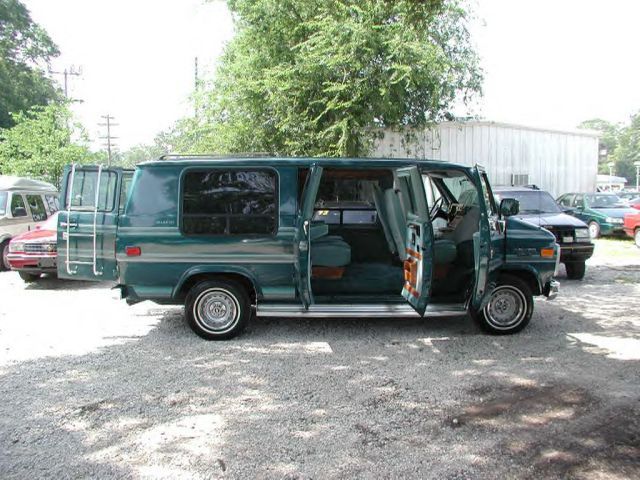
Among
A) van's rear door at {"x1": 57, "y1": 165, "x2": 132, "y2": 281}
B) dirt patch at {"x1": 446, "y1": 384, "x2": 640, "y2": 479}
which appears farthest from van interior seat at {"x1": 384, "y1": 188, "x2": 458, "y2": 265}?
van's rear door at {"x1": 57, "y1": 165, "x2": 132, "y2": 281}

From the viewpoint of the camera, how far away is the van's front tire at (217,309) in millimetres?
6188

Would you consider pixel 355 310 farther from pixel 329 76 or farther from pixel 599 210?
pixel 599 210

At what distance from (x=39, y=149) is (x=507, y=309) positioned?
22226 millimetres

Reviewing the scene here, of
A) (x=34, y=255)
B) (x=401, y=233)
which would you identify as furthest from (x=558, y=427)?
(x=34, y=255)

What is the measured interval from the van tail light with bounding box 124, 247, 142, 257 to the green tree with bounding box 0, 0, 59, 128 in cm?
3529

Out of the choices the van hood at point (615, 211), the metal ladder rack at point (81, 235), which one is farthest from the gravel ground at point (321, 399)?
the van hood at point (615, 211)

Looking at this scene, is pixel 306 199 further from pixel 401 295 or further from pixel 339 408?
pixel 339 408

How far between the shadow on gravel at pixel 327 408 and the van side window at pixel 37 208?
820 cm

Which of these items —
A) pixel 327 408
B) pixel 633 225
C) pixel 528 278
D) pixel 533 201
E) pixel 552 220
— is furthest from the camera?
pixel 633 225

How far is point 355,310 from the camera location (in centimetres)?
606

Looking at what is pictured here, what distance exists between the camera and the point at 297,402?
450cm

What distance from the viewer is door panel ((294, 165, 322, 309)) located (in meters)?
5.86

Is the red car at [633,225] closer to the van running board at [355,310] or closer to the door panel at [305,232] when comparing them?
the van running board at [355,310]

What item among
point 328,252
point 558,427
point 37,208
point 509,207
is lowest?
point 558,427
